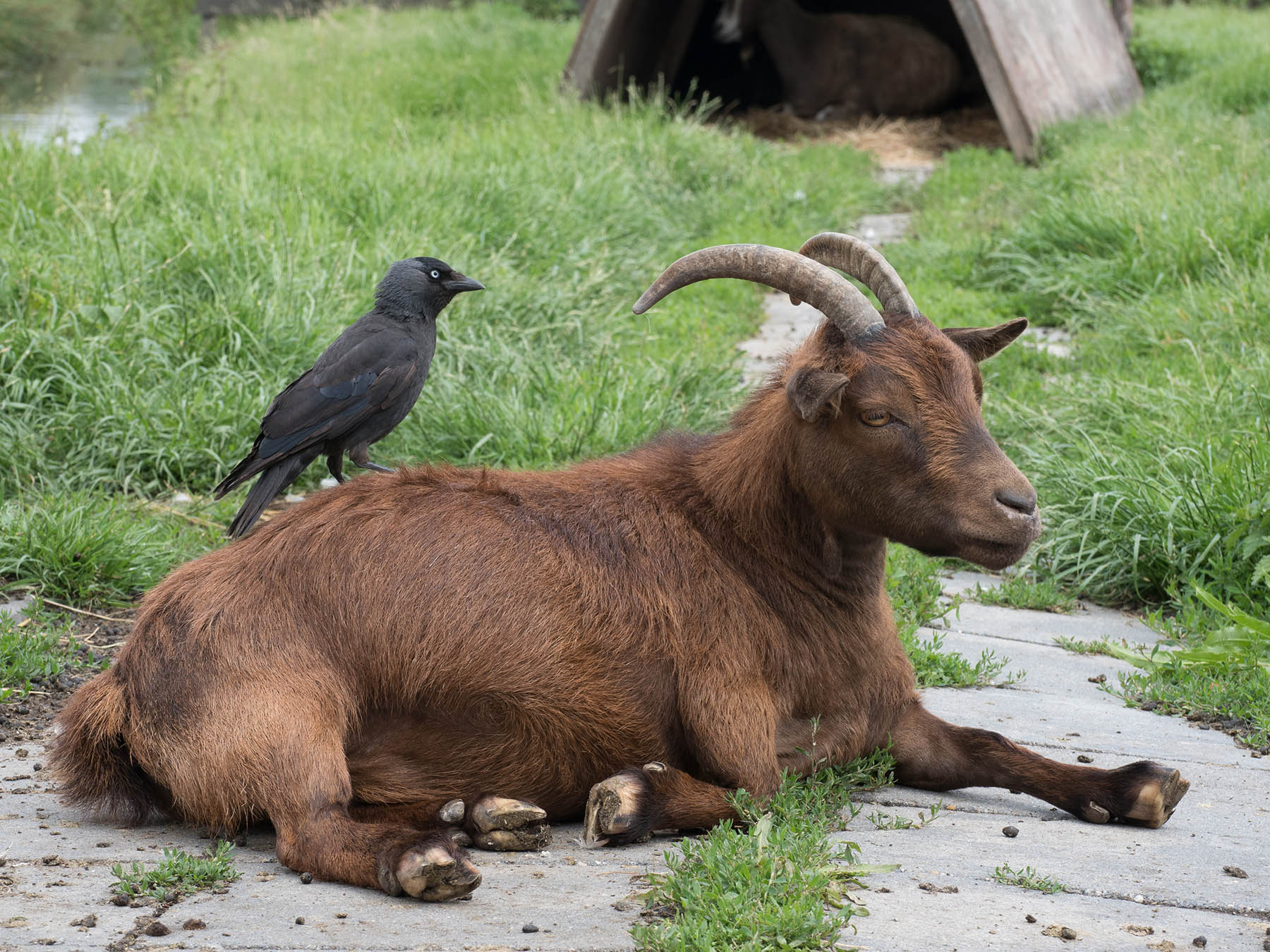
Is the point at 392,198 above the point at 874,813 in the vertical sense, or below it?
above

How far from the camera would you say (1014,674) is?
4.71 meters

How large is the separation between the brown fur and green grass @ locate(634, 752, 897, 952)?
157 millimetres

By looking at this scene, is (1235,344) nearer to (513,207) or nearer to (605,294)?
(605,294)

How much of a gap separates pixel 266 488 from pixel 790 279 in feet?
6.96

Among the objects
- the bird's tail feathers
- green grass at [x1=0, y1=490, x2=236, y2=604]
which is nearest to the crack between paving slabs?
the bird's tail feathers

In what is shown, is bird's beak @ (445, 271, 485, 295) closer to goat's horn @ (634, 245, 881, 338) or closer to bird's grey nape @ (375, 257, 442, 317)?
bird's grey nape @ (375, 257, 442, 317)

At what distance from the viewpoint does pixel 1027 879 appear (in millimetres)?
2961

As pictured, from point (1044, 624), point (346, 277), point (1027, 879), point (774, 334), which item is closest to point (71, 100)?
point (346, 277)

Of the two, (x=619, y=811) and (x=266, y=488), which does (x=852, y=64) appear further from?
(x=619, y=811)

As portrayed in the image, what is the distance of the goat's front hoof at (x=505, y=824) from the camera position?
3.14 metres

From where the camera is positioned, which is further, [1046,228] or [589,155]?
[589,155]

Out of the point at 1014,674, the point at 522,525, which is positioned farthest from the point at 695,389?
the point at 522,525

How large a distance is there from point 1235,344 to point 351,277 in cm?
503

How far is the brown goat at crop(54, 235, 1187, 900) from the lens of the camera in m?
3.08
